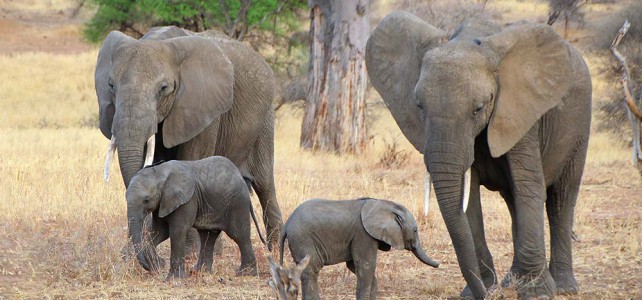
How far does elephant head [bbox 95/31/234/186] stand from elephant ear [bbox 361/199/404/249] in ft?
7.02

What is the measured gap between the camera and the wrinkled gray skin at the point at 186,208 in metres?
7.73

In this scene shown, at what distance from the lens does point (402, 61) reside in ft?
24.5

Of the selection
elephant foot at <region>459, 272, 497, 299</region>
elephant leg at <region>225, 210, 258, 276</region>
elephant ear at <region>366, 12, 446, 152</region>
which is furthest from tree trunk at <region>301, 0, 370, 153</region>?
elephant foot at <region>459, 272, 497, 299</region>

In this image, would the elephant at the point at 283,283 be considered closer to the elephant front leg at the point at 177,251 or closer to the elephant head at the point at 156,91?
the elephant front leg at the point at 177,251

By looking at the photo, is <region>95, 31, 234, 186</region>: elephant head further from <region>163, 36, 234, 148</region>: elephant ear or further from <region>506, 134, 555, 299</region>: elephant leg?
<region>506, 134, 555, 299</region>: elephant leg

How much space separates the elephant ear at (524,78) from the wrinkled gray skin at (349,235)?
0.78m

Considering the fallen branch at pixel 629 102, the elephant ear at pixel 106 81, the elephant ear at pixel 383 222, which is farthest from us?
the fallen branch at pixel 629 102

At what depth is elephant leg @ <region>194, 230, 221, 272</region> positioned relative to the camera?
8297 millimetres

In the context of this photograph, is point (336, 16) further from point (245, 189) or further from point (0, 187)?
point (245, 189)

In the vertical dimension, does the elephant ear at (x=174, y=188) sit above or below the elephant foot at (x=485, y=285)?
above

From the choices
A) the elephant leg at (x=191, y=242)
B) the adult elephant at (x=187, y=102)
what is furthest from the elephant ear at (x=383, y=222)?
the elephant leg at (x=191, y=242)

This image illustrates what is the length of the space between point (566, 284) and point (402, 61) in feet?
6.59

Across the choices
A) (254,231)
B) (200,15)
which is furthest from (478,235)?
(200,15)

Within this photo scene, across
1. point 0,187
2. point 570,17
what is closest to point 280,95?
point 570,17
